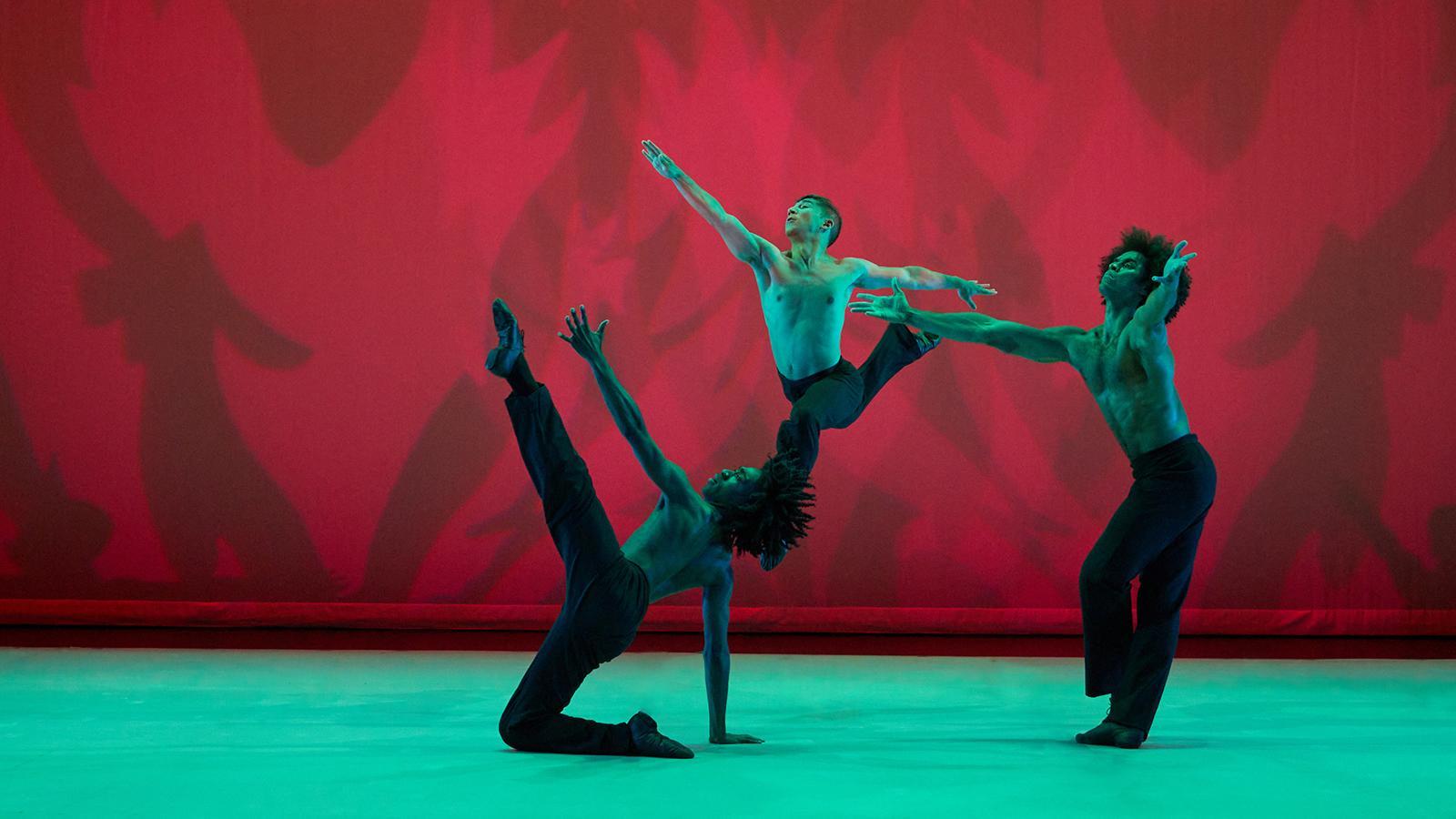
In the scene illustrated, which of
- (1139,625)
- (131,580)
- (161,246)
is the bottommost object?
(1139,625)

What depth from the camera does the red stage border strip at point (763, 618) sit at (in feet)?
20.5

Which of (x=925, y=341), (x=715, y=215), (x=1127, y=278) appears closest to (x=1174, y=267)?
(x=1127, y=278)

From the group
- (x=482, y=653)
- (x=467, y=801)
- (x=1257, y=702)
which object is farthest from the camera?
(x=482, y=653)

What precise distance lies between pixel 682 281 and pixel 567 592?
3525mm

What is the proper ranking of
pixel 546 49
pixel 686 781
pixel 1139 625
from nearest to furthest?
pixel 686 781 → pixel 1139 625 → pixel 546 49

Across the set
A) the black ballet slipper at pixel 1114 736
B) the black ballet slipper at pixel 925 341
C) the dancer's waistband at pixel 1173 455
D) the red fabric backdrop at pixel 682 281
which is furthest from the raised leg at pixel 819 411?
the red fabric backdrop at pixel 682 281

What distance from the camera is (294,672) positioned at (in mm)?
5270

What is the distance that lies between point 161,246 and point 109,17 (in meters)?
1.29

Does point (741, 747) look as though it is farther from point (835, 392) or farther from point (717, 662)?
point (835, 392)

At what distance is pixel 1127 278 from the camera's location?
357 centimetres

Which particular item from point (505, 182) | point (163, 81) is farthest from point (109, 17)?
point (505, 182)

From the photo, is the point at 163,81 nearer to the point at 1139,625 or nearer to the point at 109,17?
the point at 109,17

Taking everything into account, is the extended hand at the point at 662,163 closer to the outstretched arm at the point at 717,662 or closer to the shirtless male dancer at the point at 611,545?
the shirtless male dancer at the point at 611,545

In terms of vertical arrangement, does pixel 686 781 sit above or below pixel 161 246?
below
